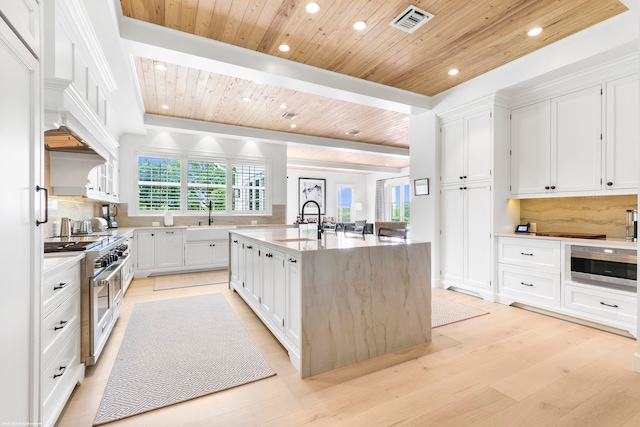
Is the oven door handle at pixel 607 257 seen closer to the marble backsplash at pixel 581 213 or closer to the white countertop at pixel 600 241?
the white countertop at pixel 600 241

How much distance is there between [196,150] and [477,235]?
17.2 ft

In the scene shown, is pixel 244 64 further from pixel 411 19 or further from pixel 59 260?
pixel 59 260

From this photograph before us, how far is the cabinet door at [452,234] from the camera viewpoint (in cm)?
418

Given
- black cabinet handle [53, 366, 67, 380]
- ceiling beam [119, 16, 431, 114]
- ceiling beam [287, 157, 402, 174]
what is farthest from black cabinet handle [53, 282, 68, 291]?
ceiling beam [287, 157, 402, 174]

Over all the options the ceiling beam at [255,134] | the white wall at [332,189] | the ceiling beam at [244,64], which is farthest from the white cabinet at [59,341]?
the white wall at [332,189]

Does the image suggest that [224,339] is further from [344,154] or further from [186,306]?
[344,154]

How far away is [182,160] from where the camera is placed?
19.7 feet

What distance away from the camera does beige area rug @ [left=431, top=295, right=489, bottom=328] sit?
315cm

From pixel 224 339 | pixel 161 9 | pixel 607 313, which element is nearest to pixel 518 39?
pixel 607 313

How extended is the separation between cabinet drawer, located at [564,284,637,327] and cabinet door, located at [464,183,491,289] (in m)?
0.85

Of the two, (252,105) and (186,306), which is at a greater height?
(252,105)

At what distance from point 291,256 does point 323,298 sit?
0.38m

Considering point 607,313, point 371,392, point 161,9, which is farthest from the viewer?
point 607,313

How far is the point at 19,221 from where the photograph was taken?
114 centimetres
